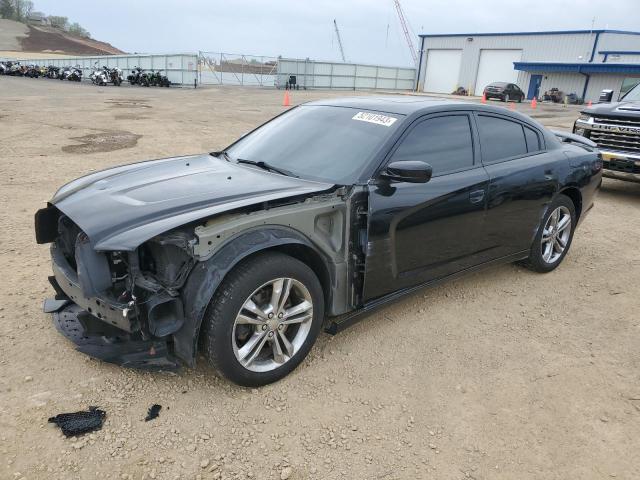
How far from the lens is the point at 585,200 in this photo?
5.07 m

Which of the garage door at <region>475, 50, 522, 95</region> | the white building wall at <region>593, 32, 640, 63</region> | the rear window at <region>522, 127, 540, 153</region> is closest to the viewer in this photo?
the rear window at <region>522, 127, 540, 153</region>

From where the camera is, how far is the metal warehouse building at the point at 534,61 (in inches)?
1596

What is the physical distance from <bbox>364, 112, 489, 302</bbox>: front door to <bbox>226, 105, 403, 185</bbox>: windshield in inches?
7.1

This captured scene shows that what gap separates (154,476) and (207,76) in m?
40.9

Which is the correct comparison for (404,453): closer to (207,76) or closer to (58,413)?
(58,413)

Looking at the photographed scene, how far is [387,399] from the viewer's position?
3.00 m

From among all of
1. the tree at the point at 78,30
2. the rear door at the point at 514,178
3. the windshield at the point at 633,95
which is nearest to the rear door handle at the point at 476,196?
the rear door at the point at 514,178

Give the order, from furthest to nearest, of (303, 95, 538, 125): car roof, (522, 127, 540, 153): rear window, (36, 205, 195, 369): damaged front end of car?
1. (522, 127, 540, 153): rear window
2. (303, 95, 538, 125): car roof
3. (36, 205, 195, 369): damaged front end of car

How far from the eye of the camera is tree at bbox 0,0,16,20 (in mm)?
103688

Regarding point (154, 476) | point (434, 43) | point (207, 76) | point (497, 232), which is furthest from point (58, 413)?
point (434, 43)

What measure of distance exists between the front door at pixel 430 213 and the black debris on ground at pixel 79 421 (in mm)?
1747

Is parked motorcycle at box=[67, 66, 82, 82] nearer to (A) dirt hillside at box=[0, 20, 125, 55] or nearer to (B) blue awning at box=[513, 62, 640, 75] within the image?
(B) blue awning at box=[513, 62, 640, 75]

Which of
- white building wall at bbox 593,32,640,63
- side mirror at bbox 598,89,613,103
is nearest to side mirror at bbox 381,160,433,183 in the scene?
side mirror at bbox 598,89,613,103

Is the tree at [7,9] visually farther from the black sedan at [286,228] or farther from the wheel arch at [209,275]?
the wheel arch at [209,275]
